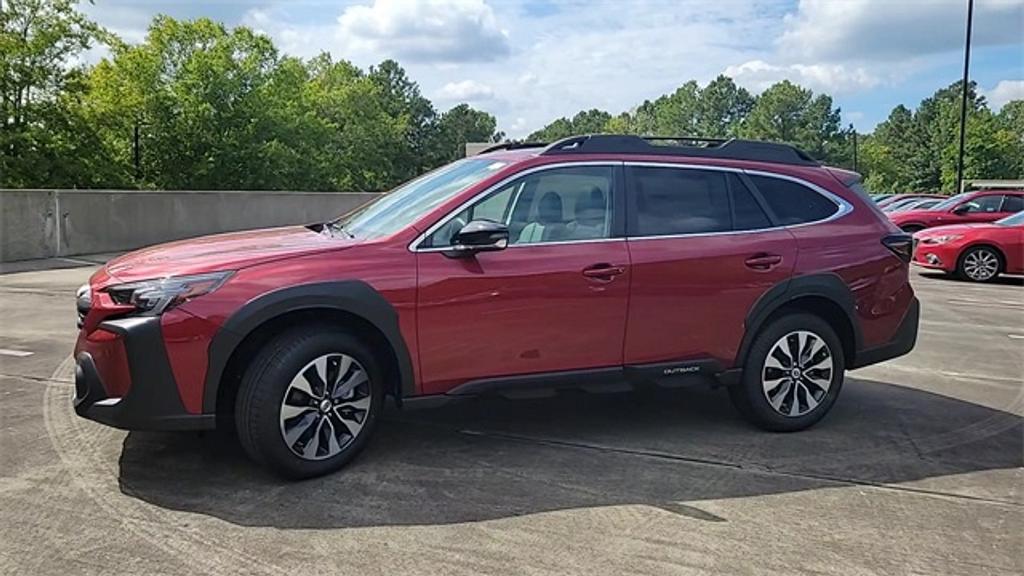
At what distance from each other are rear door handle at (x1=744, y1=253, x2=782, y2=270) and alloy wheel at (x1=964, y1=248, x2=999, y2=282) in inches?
438

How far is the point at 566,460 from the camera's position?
4.30m

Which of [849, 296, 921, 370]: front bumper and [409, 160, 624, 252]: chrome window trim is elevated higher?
[409, 160, 624, 252]: chrome window trim

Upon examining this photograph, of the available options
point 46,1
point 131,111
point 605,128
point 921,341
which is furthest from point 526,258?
point 605,128

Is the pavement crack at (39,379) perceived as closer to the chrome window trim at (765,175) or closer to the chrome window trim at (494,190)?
the chrome window trim at (494,190)

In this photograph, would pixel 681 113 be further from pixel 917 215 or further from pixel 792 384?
pixel 792 384

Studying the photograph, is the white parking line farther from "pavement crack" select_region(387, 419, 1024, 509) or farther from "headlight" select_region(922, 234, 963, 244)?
"pavement crack" select_region(387, 419, 1024, 509)

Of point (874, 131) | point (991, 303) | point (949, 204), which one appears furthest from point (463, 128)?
point (991, 303)

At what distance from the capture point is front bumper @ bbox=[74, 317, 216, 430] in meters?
3.58

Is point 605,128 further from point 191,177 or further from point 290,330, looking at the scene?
point 290,330

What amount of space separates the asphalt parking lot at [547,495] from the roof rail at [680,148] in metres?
1.70

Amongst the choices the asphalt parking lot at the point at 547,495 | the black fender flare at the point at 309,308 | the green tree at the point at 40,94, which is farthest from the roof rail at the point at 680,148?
the green tree at the point at 40,94

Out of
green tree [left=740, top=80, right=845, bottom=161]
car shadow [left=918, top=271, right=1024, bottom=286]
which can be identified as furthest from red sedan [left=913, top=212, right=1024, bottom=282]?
green tree [left=740, top=80, right=845, bottom=161]

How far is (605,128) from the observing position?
120m

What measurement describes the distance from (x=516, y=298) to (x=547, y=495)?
1.03 meters
